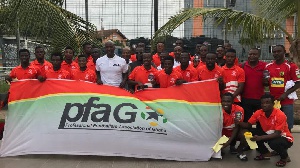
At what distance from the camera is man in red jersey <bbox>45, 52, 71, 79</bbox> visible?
20.7 ft

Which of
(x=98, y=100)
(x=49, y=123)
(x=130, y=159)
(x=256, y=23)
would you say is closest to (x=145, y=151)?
(x=130, y=159)

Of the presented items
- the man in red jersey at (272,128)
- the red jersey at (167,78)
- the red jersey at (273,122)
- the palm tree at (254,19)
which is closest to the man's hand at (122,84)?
the red jersey at (167,78)

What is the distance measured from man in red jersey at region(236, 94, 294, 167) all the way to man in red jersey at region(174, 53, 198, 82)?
1101 millimetres

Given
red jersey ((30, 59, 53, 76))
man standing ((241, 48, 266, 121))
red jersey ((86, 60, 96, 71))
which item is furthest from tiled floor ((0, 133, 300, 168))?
red jersey ((86, 60, 96, 71))

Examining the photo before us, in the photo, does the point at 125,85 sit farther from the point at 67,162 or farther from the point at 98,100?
the point at 67,162

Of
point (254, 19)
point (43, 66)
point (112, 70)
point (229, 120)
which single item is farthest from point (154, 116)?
point (254, 19)

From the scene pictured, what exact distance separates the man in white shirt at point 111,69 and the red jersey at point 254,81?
2.13 meters

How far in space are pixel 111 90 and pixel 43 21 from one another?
8.13 feet

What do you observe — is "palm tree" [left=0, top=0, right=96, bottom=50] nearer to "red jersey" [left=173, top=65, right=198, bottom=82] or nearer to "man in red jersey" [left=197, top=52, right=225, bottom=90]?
"red jersey" [left=173, top=65, right=198, bottom=82]

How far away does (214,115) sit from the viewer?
5.59 metres

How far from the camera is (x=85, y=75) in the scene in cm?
648

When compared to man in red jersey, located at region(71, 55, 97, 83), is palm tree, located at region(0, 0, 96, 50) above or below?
above

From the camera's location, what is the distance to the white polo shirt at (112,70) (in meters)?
6.46

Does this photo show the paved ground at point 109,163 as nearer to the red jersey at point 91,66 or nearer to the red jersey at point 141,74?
the red jersey at point 141,74
